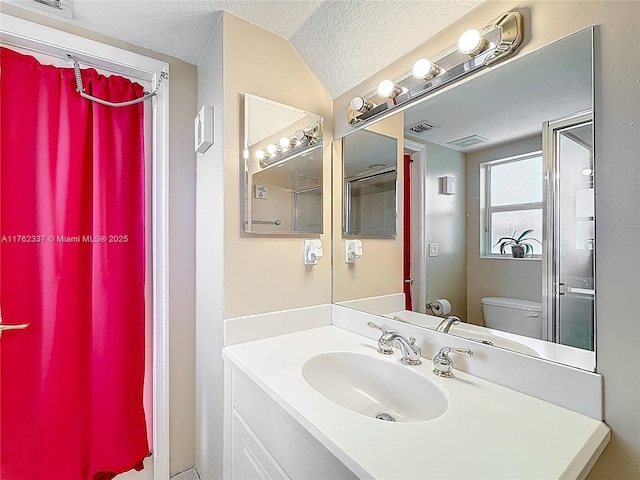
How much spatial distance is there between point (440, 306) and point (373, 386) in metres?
0.39

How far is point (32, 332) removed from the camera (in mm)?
1276

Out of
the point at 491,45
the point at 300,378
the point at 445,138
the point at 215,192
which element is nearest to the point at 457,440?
the point at 300,378

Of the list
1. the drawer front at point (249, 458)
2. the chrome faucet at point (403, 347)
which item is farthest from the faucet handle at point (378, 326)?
the drawer front at point (249, 458)

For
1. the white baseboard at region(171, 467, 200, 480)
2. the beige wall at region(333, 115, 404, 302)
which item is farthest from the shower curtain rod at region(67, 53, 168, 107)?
the white baseboard at region(171, 467, 200, 480)

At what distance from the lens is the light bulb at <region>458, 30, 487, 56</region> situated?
0.96 meters

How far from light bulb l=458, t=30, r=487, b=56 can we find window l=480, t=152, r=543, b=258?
357mm

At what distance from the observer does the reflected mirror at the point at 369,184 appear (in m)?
1.42

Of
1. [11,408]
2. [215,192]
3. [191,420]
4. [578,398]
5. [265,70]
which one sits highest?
[265,70]

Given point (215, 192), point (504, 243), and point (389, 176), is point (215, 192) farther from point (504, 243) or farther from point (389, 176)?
point (504, 243)

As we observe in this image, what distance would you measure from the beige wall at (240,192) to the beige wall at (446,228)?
0.56 meters

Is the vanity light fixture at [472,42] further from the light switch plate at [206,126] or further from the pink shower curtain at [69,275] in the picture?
the pink shower curtain at [69,275]

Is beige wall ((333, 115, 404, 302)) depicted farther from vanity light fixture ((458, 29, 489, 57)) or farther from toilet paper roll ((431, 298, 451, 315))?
vanity light fixture ((458, 29, 489, 57))

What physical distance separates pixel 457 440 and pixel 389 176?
41.5 inches

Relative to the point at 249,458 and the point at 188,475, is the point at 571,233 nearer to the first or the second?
the point at 249,458
